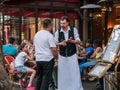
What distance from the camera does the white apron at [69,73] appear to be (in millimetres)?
8344

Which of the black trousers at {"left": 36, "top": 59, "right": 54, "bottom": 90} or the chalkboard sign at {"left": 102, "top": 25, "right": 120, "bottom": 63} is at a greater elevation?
the chalkboard sign at {"left": 102, "top": 25, "right": 120, "bottom": 63}

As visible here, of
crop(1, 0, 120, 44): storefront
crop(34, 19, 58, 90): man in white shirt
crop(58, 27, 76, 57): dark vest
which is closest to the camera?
crop(34, 19, 58, 90): man in white shirt

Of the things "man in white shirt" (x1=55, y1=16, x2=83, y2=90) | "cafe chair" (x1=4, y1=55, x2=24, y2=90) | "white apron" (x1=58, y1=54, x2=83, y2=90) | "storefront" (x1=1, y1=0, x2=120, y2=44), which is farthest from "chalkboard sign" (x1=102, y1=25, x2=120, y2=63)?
"storefront" (x1=1, y1=0, x2=120, y2=44)

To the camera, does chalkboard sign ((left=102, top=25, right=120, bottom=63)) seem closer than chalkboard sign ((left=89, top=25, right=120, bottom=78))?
No

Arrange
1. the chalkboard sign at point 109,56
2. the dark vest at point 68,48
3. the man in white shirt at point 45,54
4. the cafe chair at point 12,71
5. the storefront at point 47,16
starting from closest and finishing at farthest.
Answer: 1. the chalkboard sign at point 109,56
2. the man in white shirt at point 45,54
3. the dark vest at point 68,48
4. the cafe chair at point 12,71
5. the storefront at point 47,16

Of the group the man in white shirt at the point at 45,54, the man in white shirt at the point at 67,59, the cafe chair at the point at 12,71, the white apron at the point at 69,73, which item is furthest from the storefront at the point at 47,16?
the man in white shirt at the point at 45,54

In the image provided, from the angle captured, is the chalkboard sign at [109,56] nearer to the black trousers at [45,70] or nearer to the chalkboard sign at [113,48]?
the chalkboard sign at [113,48]

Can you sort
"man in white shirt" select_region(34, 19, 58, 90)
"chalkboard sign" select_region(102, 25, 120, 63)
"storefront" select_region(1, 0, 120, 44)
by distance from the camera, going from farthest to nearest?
"storefront" select_region(1, 0, 120, 44) < "man in white shirt" select_region(34, 19, 58, 90) < "chalkboard sign" select_region(102, 25, 120, 63)

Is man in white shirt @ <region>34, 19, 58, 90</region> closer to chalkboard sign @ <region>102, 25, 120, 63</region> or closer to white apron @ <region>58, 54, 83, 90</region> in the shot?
white apron @ <region>58, 54, 83, 90</region>

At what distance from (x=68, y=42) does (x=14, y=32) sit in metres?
10.0

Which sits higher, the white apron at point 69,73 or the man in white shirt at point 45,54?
the man in white shirt at point 45,54

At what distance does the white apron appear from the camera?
328 inches

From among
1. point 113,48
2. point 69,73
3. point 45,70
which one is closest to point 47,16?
point 69,73

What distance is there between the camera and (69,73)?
8.44 meters
